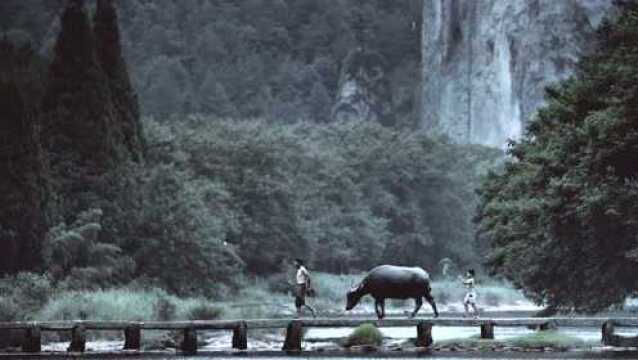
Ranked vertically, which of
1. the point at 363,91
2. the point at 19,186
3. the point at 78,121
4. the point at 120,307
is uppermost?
the point at 363,91

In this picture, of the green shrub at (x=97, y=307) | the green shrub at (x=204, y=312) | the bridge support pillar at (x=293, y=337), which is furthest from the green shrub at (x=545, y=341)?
the green shrub at (x=204, y=312)

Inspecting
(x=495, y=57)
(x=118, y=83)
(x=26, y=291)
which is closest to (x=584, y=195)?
(x=26, y=291)

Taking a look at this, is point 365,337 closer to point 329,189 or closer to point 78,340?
point 78,340

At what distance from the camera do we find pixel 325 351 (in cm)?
3203

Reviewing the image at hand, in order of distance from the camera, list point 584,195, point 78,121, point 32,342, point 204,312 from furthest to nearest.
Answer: point 78,121 < point 204,312 < point 584,195 < point 32,342

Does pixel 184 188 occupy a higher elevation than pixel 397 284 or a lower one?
higher

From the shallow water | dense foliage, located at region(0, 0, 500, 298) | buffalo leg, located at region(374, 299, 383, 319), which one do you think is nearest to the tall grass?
the shallow water

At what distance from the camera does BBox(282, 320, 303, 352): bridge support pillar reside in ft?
107

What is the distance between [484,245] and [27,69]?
151 feet

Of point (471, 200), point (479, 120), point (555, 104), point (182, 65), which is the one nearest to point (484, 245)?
point (471, 200)

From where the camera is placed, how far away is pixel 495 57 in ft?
450

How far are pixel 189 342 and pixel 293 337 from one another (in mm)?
2957

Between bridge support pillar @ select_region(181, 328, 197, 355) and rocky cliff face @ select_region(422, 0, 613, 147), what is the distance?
8422 centimetres

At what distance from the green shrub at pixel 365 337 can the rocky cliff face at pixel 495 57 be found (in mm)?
84543
